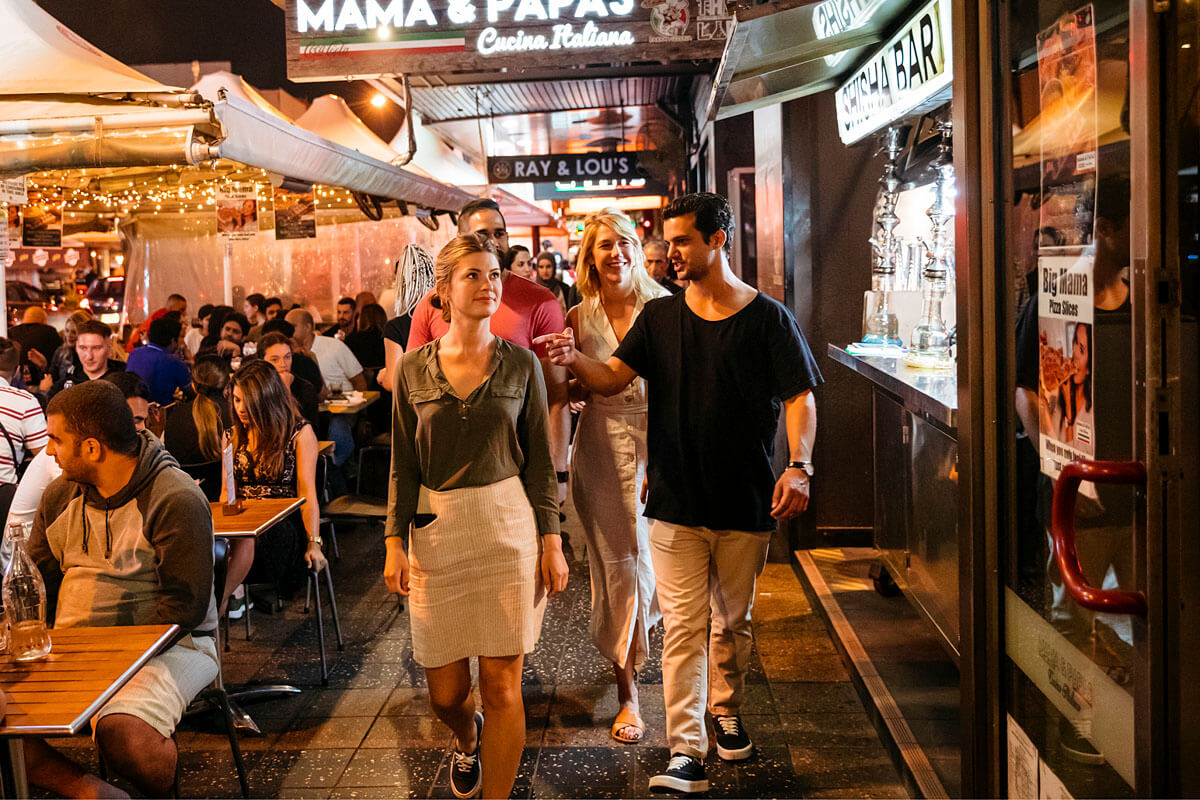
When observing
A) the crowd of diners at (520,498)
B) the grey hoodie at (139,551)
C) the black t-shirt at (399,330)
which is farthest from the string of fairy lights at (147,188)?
the grey hoodie at (139,551)

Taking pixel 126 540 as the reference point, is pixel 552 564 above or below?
below

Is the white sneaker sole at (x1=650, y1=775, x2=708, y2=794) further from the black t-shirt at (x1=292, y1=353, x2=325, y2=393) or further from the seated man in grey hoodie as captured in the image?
the black t-shirt at (x1=292, y1=353, x2=325, y2=393)

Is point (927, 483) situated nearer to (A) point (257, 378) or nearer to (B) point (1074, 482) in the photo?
(B) point (1074, 482)

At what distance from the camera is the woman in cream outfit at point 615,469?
4203mm

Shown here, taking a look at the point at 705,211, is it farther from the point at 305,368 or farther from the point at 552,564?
the point at 305,368

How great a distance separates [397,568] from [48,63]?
4427mm

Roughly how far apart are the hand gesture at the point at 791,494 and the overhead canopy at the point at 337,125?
30.0 feet

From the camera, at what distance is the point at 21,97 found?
582 cm

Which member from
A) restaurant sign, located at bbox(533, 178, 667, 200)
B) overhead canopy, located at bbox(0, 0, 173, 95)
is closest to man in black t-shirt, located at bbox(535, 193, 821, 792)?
overhead canopy, located at bbox(0, 0, 173, 95)

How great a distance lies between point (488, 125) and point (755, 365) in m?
16.3

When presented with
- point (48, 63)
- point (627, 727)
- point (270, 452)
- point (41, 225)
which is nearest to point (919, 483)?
point (627, 727)

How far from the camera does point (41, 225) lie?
45.0 feet

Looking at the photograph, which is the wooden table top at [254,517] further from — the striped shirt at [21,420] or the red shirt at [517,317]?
the striped shirt at [21,420]

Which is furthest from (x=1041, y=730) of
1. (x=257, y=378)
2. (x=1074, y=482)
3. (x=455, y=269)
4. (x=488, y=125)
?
(x=488, y=125)
